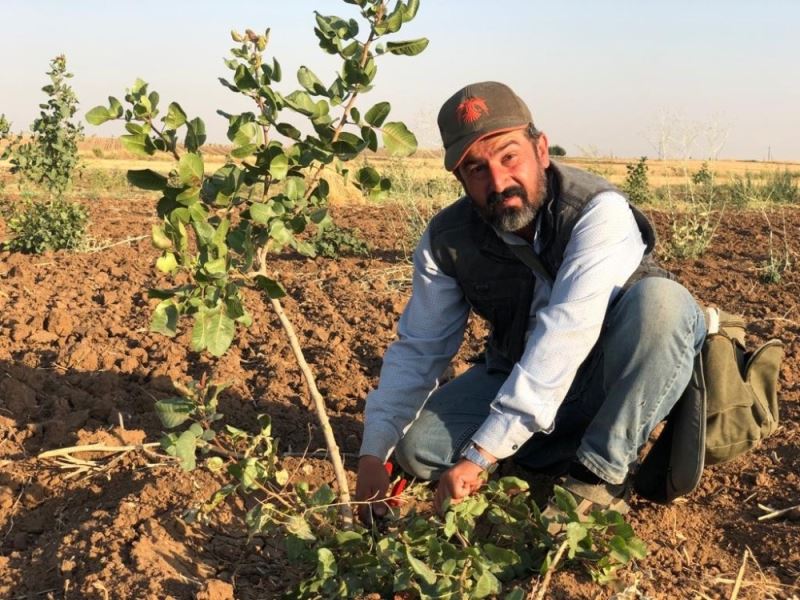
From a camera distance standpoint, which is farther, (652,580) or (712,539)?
(712,539)

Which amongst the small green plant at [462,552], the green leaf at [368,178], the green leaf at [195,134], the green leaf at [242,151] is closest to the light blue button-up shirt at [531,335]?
the small green plant at [462,552]

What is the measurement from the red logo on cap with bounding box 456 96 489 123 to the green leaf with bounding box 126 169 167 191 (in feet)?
3.54

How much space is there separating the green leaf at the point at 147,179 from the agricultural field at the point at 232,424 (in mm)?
952

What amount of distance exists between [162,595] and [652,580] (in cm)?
136

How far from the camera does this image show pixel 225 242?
2.27m

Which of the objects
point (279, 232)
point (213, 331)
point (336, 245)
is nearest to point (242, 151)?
point (279, 232)

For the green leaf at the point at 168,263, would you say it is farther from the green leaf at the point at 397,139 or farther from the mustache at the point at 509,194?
the mustache at the point at 509,194

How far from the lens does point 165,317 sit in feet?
6.81

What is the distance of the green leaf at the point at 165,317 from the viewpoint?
6.75 feet

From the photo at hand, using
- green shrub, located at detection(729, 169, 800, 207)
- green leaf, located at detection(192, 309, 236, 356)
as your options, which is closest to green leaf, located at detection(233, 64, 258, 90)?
green leaf, located at detection(192, 309, 236, 356)

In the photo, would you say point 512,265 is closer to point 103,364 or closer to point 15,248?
point 103,364

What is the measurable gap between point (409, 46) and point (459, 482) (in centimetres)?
116

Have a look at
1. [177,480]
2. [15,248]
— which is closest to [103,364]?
[177,480]

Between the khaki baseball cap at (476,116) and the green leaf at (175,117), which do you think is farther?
the khaki baseball cap at (476,116)
